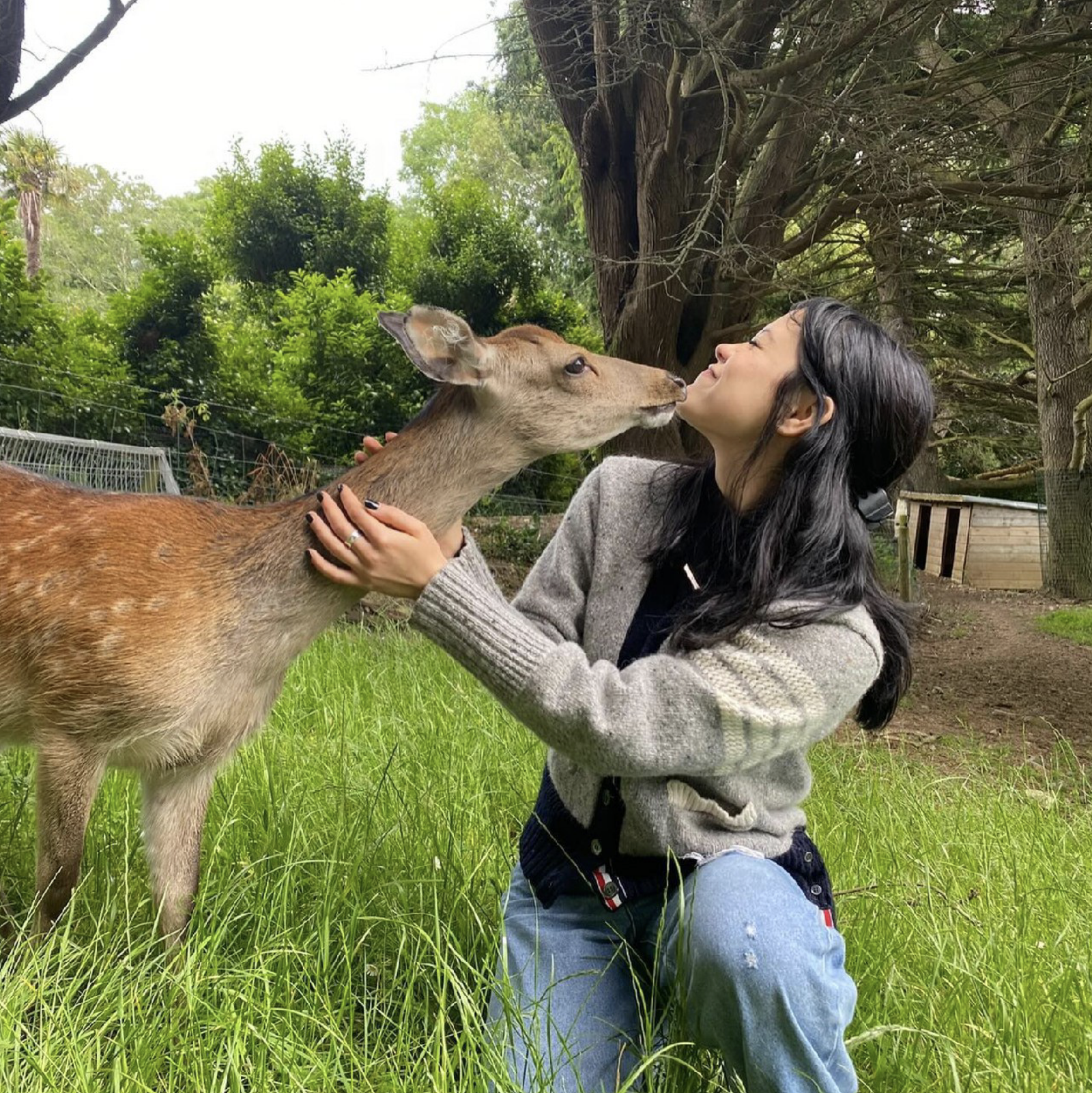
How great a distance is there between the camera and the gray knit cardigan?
65.9 inches

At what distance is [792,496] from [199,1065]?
1460 mm

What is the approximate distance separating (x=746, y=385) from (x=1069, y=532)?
33.3 ft

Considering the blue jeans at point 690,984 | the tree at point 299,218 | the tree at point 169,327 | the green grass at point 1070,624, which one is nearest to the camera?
the blue jeans at point 690,984

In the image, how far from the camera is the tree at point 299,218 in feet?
37.8

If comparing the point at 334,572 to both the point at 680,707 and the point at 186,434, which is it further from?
the point at 186,434

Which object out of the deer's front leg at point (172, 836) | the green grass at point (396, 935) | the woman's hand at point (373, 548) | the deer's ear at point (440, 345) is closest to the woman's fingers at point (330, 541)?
Result: the woman's hand at point (373, 548)

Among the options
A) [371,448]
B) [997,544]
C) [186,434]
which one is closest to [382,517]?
[371,448]

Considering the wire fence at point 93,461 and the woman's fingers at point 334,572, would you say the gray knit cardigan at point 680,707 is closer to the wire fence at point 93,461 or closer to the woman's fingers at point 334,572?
the woman's fingers at point 334,572

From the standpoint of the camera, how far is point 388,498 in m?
2.04

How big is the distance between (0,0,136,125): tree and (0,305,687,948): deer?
127 inches

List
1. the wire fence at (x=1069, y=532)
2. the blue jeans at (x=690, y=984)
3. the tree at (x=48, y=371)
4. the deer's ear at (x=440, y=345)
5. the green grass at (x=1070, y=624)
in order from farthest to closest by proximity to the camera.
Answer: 1. the wire fence at (x=1069, y=532)
2. the green grass at (x=1070, y=624)
3. the tree at (x=48, y=371)
4. the deer's ear at (x=440, y=345)
5. the blue jeans at (x=690, y=984)

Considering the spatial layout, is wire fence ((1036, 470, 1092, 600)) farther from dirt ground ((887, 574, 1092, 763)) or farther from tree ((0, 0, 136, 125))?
tree ((0, 0, 136, 125))

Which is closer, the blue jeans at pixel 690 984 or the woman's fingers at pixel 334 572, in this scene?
the blue jeans at pixel 690 984

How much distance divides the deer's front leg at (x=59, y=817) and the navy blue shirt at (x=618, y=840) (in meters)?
0.92
